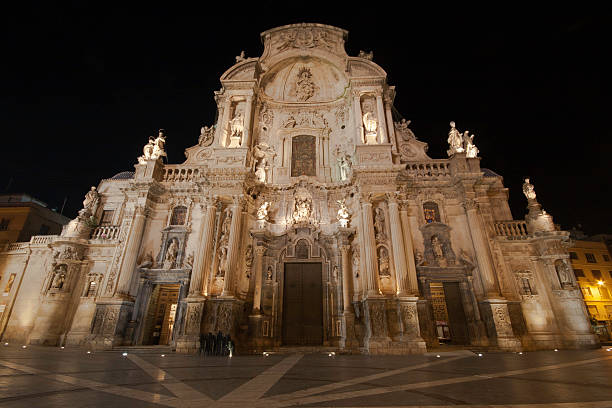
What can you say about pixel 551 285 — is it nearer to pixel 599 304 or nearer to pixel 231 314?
pixel 231 314

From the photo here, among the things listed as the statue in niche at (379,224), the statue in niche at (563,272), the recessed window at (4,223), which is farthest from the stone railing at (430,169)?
the recessed window at (4,223)

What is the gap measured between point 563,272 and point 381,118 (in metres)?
12.2

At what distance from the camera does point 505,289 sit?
1424 cm

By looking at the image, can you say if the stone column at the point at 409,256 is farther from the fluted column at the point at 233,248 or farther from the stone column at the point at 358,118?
the fluted column at the point at 233,248

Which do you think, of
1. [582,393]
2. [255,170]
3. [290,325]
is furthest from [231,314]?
[582,393]

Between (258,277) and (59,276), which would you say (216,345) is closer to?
(258,277)

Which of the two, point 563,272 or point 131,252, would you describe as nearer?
point 563,272

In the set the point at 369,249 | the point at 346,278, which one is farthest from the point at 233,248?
the point at 369,249

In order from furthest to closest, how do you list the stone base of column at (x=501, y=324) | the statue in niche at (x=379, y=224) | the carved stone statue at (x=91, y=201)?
1. the carved stone statue at (x=91, y=201)
2. the statue in niche at (x=379, y=224)
3. the stone base of column at (x=501, y=324)

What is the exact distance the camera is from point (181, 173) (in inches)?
716

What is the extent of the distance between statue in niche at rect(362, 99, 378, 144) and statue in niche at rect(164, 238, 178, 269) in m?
12.2

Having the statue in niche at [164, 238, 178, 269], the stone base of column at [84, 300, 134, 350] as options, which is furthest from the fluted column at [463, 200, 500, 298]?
the stone base of column at [84, 300, 134, 350]

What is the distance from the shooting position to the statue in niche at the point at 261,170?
18.0m

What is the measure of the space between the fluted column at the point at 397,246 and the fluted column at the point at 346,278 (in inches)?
92.8
